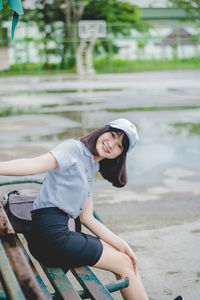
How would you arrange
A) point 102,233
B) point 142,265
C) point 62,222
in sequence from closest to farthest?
1. point 62,222
2. point 102,233
3. point 142,265

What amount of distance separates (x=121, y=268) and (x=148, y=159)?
15.8 ft

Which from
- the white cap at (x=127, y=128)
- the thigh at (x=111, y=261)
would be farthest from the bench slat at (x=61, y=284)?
the white cap at (x=127, y=128)

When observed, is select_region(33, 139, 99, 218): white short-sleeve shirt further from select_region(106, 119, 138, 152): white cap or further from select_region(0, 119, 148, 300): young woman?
select_region(106, 119, 138, 152): white cap

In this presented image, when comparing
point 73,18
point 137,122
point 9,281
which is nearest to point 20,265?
point 9,281

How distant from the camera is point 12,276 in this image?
1950 millimetres

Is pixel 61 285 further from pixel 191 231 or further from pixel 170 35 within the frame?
pixel 170 35

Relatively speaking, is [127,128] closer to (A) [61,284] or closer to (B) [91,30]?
(A) [61,284]

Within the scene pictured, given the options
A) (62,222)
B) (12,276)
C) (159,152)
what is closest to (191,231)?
(62,222)

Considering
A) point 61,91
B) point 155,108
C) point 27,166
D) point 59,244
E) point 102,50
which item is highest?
point 27,166

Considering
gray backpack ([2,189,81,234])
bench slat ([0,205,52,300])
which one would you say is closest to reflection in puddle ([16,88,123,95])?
gray backpack ([2,189,81,234])

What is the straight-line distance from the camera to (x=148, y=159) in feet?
24.7

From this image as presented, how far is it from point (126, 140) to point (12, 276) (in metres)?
1.14

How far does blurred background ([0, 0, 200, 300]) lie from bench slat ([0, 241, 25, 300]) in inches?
62.8

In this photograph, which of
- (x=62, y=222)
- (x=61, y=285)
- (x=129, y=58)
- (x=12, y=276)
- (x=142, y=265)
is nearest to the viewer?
(x=12, y=276)
